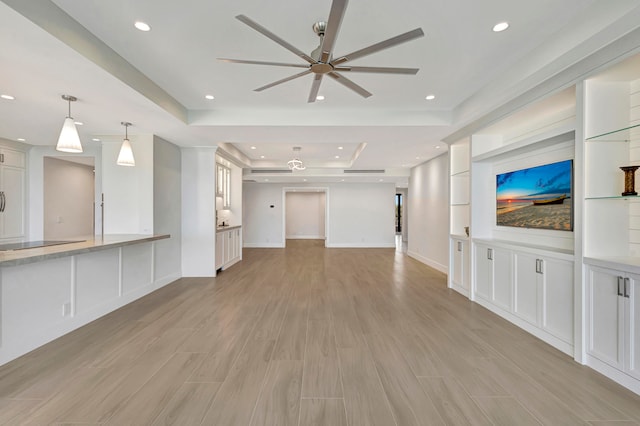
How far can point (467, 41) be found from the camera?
2.52m

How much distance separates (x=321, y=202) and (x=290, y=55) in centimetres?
1084

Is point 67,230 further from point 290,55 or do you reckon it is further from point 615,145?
point 615,145

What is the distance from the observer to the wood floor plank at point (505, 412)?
175 cm

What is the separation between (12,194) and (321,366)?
22.7 ft

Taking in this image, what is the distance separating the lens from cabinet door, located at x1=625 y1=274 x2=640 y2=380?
2.02m

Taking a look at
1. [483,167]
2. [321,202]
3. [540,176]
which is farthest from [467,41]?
[321,202]

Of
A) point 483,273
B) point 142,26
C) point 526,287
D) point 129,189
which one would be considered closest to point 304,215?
point 129,189

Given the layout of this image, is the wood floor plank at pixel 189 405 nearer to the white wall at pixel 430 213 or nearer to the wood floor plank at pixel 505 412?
the wood floor plank at pixel 505 412

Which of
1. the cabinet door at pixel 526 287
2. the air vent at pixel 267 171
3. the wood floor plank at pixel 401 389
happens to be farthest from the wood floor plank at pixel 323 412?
the air vent at pixel 267 171

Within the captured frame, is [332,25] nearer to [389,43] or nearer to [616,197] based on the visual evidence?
[389,43]

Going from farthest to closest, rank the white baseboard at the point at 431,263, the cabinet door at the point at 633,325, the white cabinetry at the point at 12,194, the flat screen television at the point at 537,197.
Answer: the white baseboard at the point at 431,263 < the white cabinetry at the point at 12,194 < the flat screen television at the point at 537,197 < the cabinet door at the point at 633,325

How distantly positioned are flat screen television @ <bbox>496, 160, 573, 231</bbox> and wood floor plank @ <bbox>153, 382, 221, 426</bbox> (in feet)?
12.2

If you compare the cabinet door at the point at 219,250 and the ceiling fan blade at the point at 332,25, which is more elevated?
the ceiling fan blade at the point at 332,25

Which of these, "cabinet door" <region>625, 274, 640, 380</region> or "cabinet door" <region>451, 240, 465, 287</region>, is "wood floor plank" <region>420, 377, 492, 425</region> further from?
"cabinet door" <region>451, 240, 465, 287</region>
